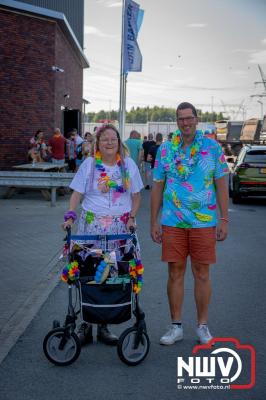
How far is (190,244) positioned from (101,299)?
0.93 meters

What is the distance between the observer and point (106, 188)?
5000mm

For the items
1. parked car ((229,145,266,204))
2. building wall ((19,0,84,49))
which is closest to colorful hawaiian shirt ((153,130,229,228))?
parked car ((229,145,266,204))

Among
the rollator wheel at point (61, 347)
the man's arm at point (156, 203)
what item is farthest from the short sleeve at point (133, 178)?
the rollator wheel at point (61, 347)

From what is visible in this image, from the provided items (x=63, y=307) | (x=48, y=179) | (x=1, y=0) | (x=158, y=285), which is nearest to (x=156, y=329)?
(x=63, y=307)

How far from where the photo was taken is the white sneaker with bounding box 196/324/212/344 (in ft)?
17.1

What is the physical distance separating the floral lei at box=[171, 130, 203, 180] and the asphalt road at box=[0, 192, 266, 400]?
1433 mm

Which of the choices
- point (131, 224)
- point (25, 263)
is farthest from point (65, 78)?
point (131, 224)

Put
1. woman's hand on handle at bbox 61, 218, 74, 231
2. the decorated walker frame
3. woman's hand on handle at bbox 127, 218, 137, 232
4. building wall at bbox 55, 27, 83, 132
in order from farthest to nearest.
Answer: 1. building wall at bbox 55, 27, 83, 132
2. woman's hand on handle at bbox 127, 218, 137, 232
3. woman's hand on handle at bbox 61, 218, 74, 231
4. the decorated walker frame

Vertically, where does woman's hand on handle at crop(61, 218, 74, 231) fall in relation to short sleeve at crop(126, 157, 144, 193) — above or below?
below

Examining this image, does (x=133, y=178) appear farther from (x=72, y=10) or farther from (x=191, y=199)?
(x=72, y=10)

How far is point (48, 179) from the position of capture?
15430mm

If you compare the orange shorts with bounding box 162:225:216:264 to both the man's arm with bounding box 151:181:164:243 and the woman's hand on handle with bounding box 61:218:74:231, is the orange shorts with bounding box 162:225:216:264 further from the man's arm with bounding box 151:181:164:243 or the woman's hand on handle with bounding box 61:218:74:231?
the woman's hand on handle with bounding box 61:218:74:231

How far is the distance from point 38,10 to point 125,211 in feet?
63.8

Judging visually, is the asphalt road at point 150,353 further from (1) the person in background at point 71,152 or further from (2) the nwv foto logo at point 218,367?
(1) the person in background at point 71,152
